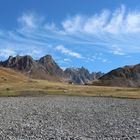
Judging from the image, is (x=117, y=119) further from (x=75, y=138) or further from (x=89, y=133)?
(x=75, y=138)

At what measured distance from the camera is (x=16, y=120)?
1807 inches

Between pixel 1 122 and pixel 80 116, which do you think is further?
pixel 80 116

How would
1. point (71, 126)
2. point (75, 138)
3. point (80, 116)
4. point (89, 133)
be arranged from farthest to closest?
point (80, 116)
point (71, 126)
point (89, 133)
point (75, 138)

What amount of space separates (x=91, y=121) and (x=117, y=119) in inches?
155

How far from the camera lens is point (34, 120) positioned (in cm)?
4588

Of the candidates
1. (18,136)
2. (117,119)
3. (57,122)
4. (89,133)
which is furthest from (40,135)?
(117,119)

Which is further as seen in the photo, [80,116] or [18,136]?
[80,116]

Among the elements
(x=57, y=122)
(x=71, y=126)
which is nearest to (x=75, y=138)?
(x=71, y=126)

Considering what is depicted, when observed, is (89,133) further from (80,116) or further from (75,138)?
(80,116)

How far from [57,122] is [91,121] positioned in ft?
12.0

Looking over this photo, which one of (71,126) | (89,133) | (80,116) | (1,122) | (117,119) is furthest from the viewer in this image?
(80,116)

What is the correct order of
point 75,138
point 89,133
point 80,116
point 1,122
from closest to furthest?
point 75,138, point 89,133, point 1,122, point 80,116

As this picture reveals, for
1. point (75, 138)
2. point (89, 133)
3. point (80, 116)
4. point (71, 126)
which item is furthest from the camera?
point (80, 116)

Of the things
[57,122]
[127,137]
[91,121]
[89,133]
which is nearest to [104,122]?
[91,121]
